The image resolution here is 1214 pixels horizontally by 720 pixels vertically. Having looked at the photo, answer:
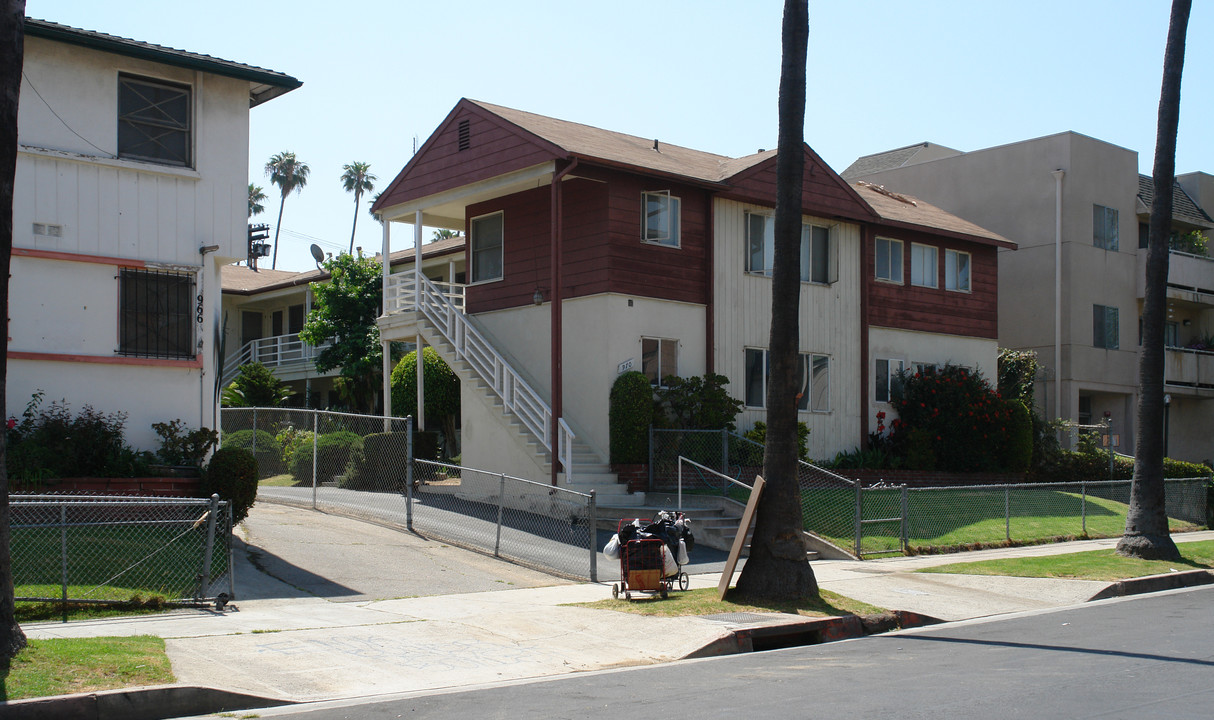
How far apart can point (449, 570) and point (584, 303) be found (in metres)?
8.39

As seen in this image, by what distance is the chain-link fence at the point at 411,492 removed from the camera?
16797mm

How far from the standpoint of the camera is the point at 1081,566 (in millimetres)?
16875

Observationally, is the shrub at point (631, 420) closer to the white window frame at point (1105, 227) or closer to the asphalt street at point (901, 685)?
the asphalt street at point (901, 685)

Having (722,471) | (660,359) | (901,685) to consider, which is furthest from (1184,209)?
(901,685)

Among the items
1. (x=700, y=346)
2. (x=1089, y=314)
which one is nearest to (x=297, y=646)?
(x=700, y=346)

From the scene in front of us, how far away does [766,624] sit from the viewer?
11.3m

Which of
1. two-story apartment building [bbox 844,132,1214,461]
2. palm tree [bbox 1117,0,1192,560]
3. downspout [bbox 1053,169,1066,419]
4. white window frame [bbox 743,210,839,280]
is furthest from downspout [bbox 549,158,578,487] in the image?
two-story apartment building [bbox 844,132,1214,461]

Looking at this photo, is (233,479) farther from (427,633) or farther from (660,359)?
(660,359)

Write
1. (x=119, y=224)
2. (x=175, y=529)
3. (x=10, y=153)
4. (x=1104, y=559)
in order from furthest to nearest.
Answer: (x=1104, y=559), (x=119, y=224), (x=175, y=529), (x=10, y=153)

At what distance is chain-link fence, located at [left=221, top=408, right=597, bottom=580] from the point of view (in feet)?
55.1

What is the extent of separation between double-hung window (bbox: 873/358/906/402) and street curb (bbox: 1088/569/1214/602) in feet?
34.7

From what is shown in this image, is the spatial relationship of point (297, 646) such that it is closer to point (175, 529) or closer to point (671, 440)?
point (175, 529)

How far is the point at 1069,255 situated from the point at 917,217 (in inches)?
305

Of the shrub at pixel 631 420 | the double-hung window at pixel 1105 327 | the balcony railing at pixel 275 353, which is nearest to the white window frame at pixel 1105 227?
the double-hung window at pixel 1105 327
